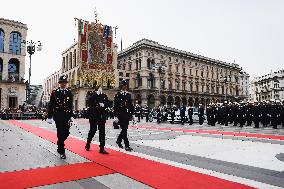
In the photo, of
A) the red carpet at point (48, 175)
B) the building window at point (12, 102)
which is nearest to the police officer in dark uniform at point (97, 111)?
the red carpet at point (48, 175)

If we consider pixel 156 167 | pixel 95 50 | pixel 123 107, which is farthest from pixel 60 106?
pixel 95 50

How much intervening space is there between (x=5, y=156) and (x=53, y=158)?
1.25 meters

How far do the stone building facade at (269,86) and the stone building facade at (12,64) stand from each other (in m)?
88.9

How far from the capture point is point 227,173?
15.7ft

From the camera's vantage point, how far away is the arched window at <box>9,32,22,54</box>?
146 feet

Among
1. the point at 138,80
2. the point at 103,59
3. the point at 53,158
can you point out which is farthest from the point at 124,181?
the point at 138,80

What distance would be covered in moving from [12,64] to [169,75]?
36.7 m

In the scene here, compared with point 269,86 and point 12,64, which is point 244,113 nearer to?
point 12,64

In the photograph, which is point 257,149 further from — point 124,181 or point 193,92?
point 193,92

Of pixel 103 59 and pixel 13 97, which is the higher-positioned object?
pixel 103 59

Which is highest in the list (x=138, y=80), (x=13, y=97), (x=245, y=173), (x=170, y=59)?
(x=170, y=59)

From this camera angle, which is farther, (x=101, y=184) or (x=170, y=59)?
(x=170, y=59)

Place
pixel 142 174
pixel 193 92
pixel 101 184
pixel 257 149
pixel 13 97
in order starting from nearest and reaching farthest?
Answer: 1. pixel 101 184
2. pixel 142 174
3. pixel 257 149
4. pixel 13 97
5. pixel 193 92

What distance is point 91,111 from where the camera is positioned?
720 cm
